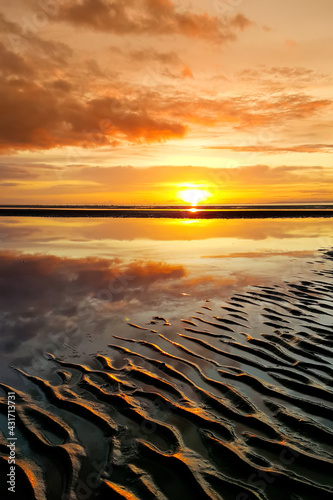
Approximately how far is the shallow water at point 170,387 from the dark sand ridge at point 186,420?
0.02m

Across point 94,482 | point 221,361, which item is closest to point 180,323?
point 221,361

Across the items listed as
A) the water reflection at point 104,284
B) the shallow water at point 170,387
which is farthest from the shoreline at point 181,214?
the shallow water at point 170,387

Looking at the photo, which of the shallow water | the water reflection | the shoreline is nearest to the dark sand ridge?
the shallow water

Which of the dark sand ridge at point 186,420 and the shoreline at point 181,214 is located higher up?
the shoreline at point 181,214

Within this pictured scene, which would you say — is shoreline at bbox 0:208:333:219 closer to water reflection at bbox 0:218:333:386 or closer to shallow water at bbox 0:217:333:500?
water reflection at bbox 0:218:333:386

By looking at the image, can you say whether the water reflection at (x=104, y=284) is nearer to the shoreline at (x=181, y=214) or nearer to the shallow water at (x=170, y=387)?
the shallow water at (x=170, y=387)

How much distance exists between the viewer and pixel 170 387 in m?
5.89

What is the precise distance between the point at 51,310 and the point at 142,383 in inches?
186

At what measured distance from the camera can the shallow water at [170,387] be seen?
4.00m

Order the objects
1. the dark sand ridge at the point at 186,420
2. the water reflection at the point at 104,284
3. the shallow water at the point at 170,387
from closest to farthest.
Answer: the dark sand ridge at the point at 186,420 < the shallow water at the point at 170,387 < the water reflection at the point at 104,284

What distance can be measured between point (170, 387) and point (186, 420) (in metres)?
0.90

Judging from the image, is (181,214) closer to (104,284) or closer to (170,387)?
(104,284)

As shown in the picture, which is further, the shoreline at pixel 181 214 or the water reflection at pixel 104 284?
the shoreline at pixel 181 214

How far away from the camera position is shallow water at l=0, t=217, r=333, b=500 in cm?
400
